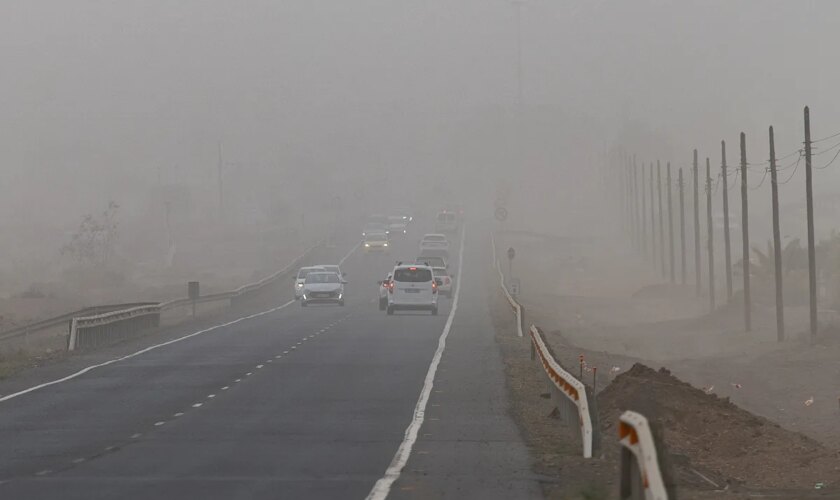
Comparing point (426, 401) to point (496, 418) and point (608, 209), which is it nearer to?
point (496, 418)

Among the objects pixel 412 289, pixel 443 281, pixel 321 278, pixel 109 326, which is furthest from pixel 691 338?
pixel 109 326

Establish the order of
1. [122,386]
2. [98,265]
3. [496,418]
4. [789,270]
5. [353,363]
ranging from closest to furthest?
[496,418]
[122,386]
[353,363]
[789,270]
[98,265]

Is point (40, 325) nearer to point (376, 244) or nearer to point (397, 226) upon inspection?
point (376, 244)

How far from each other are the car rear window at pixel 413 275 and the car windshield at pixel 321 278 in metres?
10.8

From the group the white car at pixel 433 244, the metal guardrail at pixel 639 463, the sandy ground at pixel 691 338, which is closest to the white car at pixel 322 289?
the sandy ground at pixel 691 338

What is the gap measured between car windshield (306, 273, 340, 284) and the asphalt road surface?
26.3m

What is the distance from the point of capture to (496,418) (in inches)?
929

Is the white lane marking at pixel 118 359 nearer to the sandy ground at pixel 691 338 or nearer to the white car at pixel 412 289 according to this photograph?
the white car at pixel 412 289

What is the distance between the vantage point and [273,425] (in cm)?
2239

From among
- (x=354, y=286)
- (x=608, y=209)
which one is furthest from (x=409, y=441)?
(x=608, y=209)

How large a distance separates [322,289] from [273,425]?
47.3m

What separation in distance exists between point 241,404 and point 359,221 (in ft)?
439

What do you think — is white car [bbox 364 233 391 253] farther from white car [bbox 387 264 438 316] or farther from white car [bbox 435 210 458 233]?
white car [bbox 387 264 438 316]

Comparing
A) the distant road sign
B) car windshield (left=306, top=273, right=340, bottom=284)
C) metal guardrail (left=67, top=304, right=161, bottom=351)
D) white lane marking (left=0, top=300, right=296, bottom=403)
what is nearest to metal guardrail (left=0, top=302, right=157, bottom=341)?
metal guardrail (left=67, top=304, right=161, bottom=351)
